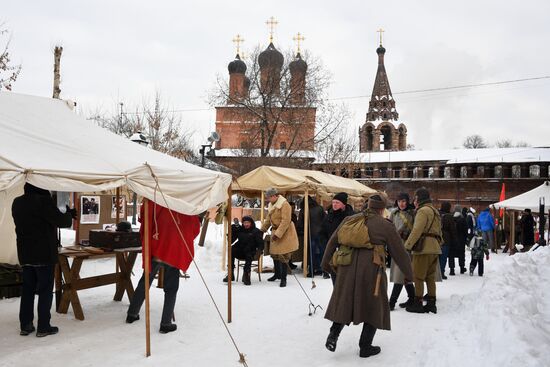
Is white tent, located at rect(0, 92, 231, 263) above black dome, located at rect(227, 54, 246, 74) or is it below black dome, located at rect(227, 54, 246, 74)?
below

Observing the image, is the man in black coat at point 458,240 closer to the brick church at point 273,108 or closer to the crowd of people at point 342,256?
the crowd of people at point 342,256

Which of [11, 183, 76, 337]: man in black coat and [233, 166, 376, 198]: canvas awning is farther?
[233, 166, 376, 198]: canvas awning

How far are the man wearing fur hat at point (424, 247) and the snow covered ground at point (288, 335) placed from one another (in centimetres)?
30

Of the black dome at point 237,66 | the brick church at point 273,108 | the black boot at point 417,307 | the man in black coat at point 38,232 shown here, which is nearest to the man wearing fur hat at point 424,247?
the black boot at point 417,307

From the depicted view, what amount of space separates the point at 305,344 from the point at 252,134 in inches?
1045

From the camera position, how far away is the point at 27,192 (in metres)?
5.35

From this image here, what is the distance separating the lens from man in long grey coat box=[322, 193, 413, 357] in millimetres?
4836

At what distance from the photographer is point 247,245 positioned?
9547 millimetres

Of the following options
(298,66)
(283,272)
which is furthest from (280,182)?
(298,66)

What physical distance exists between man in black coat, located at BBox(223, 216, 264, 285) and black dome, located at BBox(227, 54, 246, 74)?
38823mm

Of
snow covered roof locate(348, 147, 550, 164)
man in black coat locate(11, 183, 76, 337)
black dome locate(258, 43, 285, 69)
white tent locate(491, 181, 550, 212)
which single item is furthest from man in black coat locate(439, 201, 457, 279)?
snow covered roof locate(348, 147, 550, 164)

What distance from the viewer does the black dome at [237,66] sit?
46.5 m

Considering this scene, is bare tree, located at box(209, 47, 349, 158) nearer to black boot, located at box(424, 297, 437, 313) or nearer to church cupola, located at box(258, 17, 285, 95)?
church cupola, located at box(258, 17, 285, 95)

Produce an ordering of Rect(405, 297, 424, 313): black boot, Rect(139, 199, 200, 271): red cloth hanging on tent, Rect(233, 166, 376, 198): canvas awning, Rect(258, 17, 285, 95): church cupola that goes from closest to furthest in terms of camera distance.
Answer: Rect(139, 199, 200, 271): red cloth hanging on tent, Rect(405, 297, 424, 313): black boot, Rect(233, 166, 376, 198): canvas awning, Rect(258, 17, 285, 95): church cupola
